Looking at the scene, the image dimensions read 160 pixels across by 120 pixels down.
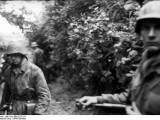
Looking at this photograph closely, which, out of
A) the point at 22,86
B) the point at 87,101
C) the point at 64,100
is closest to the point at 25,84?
the point at 22,86

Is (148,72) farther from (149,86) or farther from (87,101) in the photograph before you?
(87,101)

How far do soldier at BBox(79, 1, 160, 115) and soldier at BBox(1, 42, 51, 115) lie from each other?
5.82ft

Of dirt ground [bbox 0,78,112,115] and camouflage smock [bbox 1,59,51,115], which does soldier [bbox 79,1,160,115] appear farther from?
dirt ground [bbox 0,78,112,115]

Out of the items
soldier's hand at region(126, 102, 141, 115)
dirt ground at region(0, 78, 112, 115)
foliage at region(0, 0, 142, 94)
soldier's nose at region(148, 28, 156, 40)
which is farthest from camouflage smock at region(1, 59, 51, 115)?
dirt ground at region(0, 78, 112, 115)

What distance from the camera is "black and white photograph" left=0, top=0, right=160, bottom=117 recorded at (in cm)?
206

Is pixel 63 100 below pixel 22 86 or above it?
below

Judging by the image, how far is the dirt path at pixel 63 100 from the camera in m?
7.02

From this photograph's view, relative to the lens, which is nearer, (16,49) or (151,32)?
(151,32)

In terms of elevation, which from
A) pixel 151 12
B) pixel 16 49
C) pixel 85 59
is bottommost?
pixel 85 59

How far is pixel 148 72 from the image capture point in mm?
1976

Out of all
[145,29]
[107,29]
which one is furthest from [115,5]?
[145,29]

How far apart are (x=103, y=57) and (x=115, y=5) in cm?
Result: 106

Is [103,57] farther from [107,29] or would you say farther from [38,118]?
[38,118]

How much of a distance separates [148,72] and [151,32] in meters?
0.27
